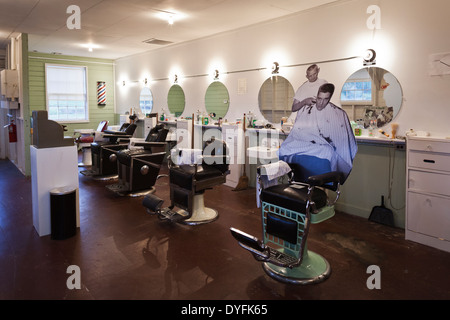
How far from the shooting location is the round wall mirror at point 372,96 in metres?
3.55

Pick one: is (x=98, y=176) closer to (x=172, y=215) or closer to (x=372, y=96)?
(x=172, y=215)

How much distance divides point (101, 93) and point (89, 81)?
429 mm

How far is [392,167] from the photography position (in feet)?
11.8

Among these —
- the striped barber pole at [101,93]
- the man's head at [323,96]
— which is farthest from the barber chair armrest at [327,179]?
the striped barber pole at [101,93]

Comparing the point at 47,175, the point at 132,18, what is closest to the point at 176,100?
the point at 132,18

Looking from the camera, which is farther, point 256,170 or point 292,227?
point 256,170

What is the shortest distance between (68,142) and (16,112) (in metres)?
4.30

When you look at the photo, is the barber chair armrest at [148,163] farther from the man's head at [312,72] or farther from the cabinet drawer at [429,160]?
the cabinet drawer at [429,160]

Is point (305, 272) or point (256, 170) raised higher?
point (256, 170)

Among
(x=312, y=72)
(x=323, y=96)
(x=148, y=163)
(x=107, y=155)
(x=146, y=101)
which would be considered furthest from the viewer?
(x=146, y=101)

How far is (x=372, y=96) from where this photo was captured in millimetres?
3719

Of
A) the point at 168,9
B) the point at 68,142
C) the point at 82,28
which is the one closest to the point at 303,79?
the point at 168,9

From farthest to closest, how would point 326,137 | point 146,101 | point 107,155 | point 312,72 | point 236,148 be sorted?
1. point 146,101
2. point 107,155
3. point 236,148
4. point 312,72
5. point 326,137

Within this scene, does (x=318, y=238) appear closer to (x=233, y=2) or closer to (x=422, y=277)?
(x=422, y=277)
